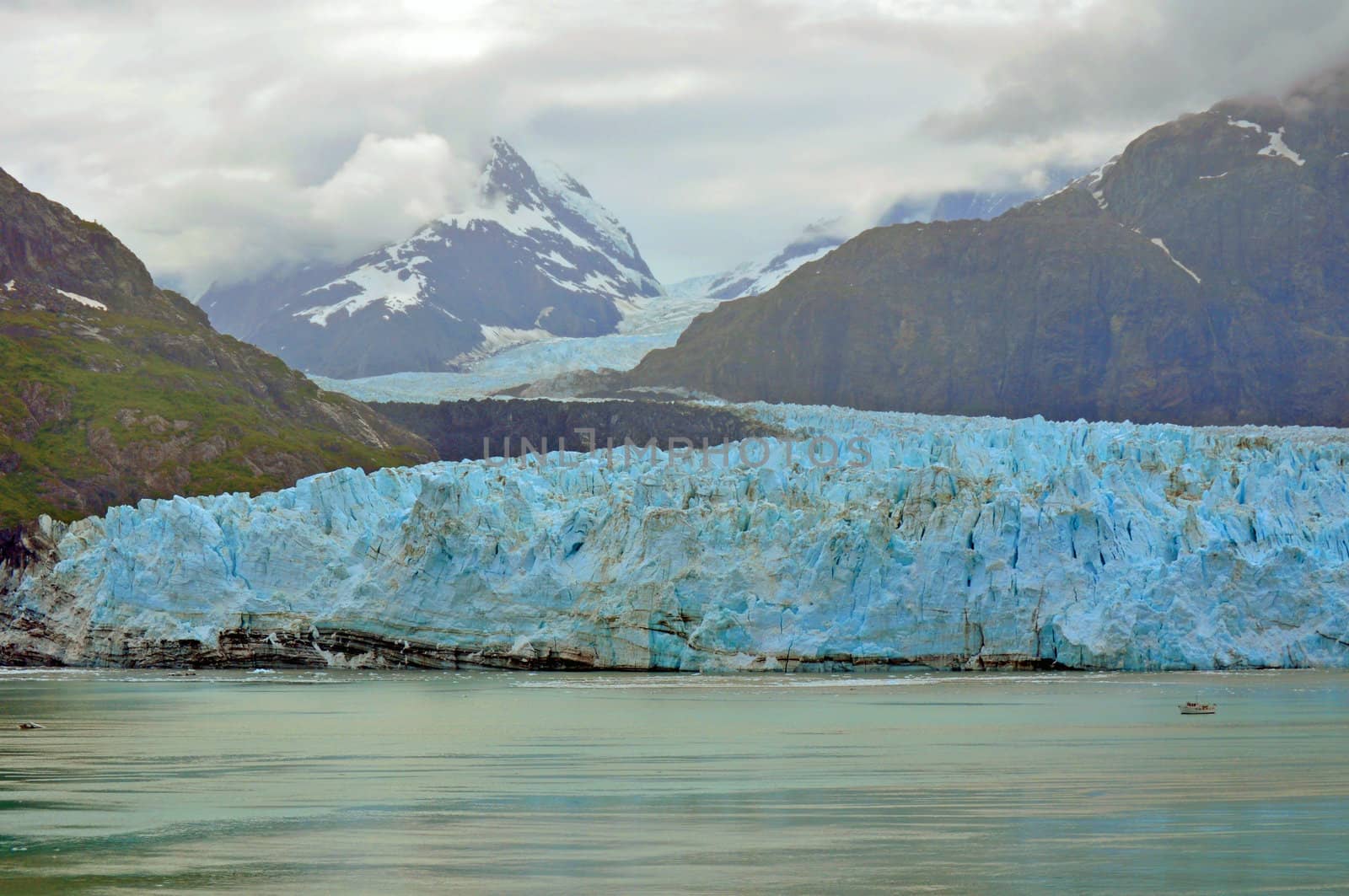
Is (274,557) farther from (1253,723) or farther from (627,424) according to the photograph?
(627,424)

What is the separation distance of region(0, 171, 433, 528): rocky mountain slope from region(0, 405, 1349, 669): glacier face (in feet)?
57.1

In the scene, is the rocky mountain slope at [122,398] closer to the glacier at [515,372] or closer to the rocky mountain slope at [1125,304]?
the glacier at [515,372]

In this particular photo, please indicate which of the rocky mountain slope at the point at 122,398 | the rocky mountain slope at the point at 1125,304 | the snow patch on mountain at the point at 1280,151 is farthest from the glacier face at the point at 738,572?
the snow patch on mountain at the point at 1280,151

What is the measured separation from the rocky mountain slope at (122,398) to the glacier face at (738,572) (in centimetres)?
1741

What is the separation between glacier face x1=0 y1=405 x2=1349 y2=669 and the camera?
45.7 m

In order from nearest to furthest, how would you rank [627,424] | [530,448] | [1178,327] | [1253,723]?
[1253,723] < [530,448] < [627,424] < [1178,327]

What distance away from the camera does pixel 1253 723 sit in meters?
31.6

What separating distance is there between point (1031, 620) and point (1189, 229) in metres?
98.1

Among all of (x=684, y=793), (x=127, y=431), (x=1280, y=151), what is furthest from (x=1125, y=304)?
(x=684, y=793)

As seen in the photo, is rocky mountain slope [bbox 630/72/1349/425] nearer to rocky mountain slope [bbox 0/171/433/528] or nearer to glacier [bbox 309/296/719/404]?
glacier [bbox 309/296/719/404]

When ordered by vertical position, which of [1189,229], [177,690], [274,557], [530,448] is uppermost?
[1189,229]

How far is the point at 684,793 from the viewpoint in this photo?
71.5ft

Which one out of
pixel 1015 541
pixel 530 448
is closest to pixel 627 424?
pixel 530 448

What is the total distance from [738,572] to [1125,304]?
92.1 metres
